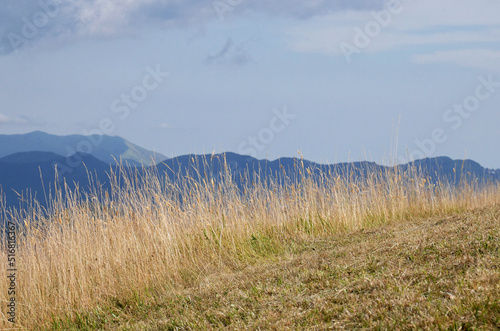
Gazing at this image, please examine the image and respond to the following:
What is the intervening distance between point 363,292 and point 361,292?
15 millimetres

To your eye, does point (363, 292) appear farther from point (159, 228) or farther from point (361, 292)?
point (159, 228)

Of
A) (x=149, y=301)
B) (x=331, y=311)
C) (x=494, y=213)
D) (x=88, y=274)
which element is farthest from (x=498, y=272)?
(x=88, y=274)

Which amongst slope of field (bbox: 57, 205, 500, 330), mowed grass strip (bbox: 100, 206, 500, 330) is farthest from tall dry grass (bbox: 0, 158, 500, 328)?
mowed grass strip (bbox: 100, 206, 500, 330)

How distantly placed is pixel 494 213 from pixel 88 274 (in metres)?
5.11

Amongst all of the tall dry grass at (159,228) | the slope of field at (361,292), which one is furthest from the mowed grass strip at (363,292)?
the tall dry grass at (159,228)

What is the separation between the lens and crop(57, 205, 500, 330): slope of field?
2.88 meters

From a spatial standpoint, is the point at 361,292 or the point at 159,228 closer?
the point at 361,292

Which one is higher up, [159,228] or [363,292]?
[159,228]

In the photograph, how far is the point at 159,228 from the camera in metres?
6.60

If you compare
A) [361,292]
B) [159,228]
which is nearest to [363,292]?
[361,292]

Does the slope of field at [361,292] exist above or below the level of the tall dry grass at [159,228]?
below

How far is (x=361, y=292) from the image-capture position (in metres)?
3.41

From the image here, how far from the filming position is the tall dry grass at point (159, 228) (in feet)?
18.4

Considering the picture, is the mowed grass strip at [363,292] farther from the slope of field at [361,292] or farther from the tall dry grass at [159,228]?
the tall dry grass at [159,228]
